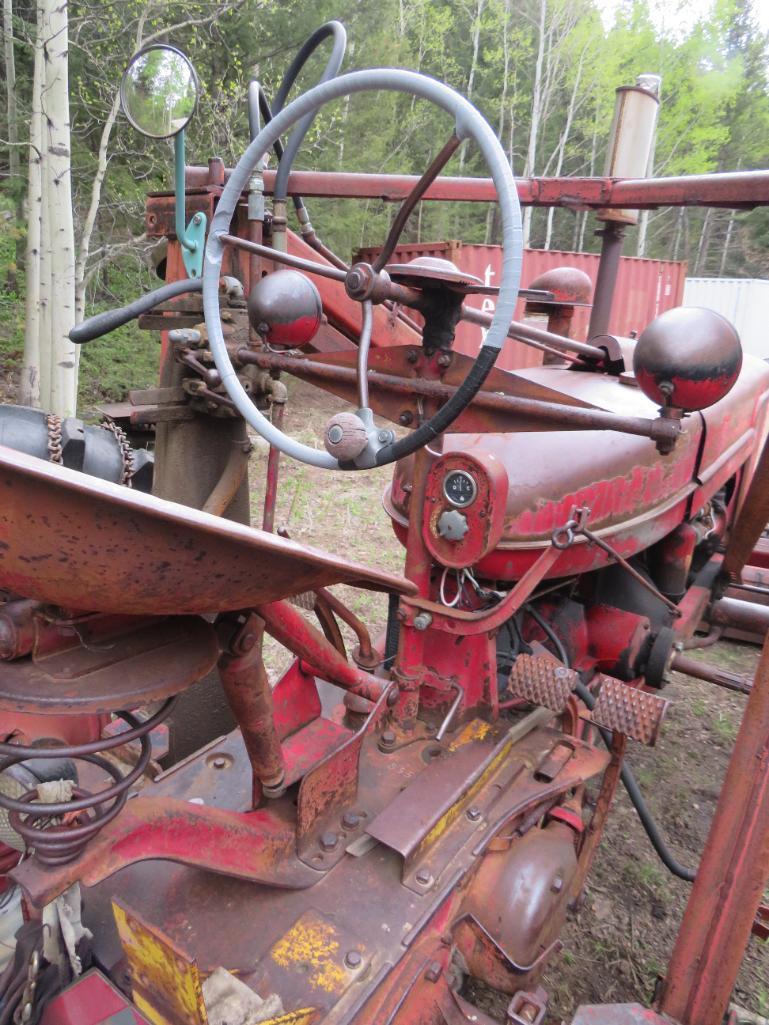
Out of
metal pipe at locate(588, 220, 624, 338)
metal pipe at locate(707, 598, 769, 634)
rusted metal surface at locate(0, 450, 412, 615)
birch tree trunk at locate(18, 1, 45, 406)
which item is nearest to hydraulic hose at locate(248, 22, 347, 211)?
metal pipe at locate(588, 220, 624, 338)

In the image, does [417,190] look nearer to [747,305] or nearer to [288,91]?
[288,91]

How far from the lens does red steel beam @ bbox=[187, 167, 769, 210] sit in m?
1.63

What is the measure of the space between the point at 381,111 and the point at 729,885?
608 inches

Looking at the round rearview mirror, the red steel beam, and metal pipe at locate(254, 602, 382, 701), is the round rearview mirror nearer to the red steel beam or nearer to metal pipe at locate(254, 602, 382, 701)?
the red steel beam

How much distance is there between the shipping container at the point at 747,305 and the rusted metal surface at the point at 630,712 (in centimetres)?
1657

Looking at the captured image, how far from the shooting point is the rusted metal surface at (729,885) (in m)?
1.53

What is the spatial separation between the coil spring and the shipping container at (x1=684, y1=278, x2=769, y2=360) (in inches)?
696

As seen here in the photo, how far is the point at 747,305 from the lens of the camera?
16891 millimetres

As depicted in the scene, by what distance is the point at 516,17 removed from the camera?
2373 cm

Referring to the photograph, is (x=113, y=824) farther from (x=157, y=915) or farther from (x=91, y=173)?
(x=91, y=173)

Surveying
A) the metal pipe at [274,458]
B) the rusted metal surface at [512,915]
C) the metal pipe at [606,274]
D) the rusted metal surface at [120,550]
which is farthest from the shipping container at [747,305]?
the rusted metal surface at [120,550]

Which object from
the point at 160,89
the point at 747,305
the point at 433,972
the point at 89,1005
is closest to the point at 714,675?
the point at 433,972

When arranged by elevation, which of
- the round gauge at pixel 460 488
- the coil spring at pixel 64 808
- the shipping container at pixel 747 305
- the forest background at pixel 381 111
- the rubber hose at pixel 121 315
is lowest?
the coil spring at pixel 64 808

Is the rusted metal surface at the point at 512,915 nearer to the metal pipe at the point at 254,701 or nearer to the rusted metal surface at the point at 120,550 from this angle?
the metal pipe at the point at 254,701
